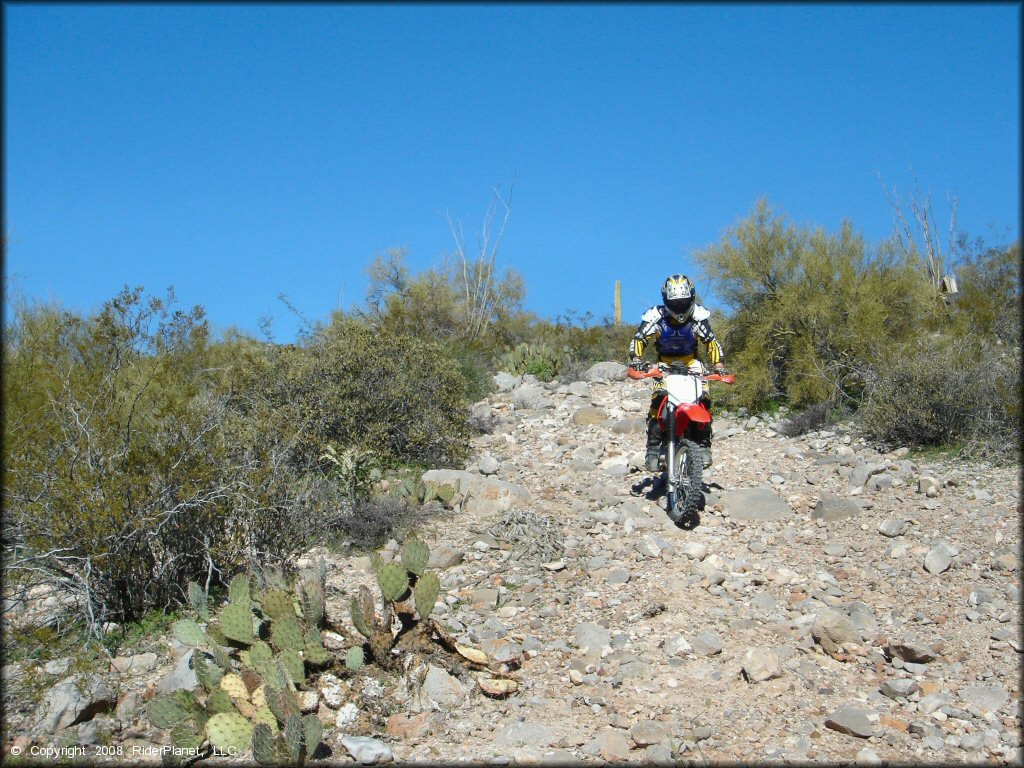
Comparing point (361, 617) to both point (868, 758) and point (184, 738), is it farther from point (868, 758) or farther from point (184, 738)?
point (868, 758)

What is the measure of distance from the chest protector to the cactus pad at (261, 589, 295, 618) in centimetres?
442

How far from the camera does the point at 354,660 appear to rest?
4.07m

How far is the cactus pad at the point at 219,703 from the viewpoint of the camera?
357 cm

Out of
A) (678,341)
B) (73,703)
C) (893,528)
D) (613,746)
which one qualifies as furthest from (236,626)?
(678,341)

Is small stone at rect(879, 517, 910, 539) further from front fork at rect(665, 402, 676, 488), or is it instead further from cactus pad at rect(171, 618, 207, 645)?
cactus pad at rect(171, 618, 207, 645)

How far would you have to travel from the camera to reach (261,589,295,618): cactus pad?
13.2 ft

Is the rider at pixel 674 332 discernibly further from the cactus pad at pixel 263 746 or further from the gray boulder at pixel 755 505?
the cactus pad at pixel 263 746

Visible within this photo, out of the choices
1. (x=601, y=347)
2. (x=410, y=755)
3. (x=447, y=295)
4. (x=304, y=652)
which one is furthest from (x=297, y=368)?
(x=447, y=295)

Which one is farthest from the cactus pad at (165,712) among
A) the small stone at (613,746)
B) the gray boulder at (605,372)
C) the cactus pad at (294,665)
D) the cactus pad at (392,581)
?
the gray boulder at (605,372)

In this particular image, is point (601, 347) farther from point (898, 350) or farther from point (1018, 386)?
point (1018, 386)

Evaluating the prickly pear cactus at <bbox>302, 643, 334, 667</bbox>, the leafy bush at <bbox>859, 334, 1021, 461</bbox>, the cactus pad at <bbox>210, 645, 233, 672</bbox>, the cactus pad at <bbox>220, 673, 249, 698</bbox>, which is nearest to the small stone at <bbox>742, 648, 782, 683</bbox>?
the prickly pear cactus at <bbox>302, 643, 334, 667</bbox>

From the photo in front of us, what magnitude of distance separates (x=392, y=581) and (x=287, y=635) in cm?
56

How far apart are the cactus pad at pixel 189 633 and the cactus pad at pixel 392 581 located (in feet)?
2.96

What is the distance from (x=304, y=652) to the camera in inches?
157
